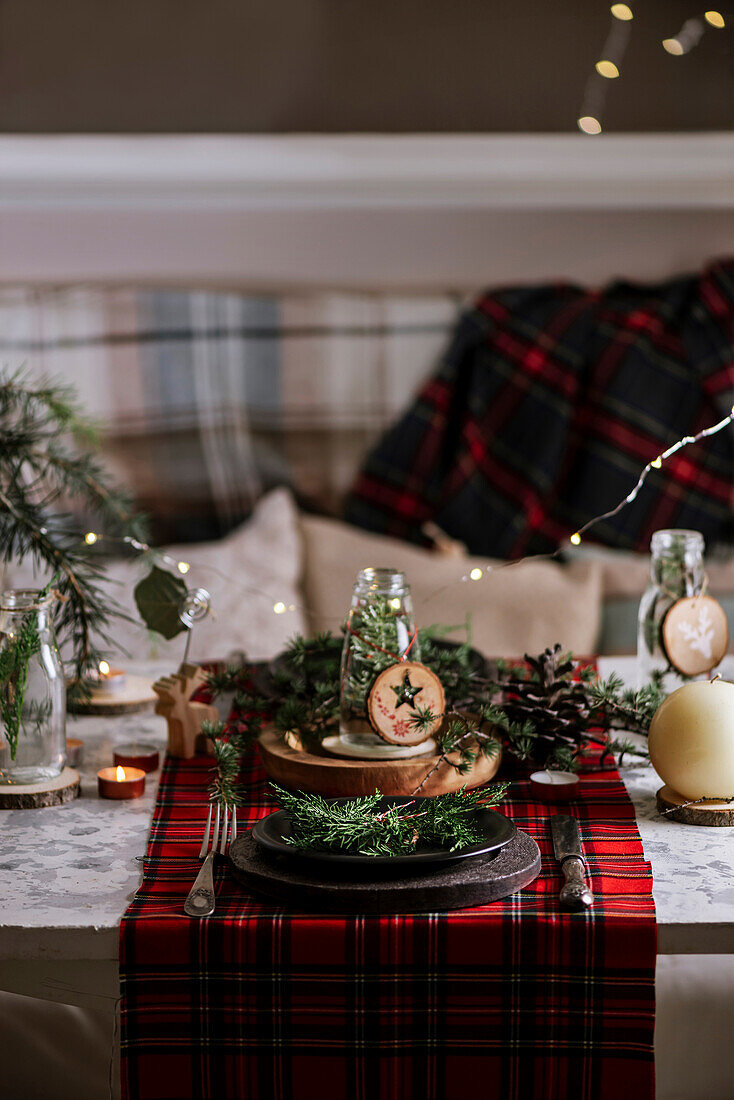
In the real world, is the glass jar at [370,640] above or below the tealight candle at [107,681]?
above

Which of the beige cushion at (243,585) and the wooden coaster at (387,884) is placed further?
the beige cushion at (243,585)

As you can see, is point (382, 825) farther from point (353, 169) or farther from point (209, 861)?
point (353, 169)

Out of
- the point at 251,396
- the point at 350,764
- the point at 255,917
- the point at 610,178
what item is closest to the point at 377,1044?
the point at 255,917

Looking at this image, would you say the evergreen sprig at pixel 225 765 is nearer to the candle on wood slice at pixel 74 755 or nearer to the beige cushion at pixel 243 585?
the candle on wood slice at pixel 74 755

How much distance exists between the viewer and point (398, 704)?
89 centimetres

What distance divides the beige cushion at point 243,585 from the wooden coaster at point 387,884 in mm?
1000

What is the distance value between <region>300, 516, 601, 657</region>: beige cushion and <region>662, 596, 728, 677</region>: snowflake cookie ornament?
816mm

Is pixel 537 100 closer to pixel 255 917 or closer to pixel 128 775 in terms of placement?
pixel 128 775

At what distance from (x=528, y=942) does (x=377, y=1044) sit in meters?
0.12

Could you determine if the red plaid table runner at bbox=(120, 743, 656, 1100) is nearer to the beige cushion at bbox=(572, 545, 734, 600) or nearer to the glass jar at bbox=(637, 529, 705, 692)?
the glass jar at bbox=(637, 529, 705, 692)

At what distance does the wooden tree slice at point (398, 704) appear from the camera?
2.91ft

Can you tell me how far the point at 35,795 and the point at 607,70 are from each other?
1761mm

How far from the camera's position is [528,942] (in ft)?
2.21

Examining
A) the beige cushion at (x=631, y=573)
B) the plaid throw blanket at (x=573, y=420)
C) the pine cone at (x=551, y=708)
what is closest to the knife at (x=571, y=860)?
the pine cone at (x=551, y=708)
